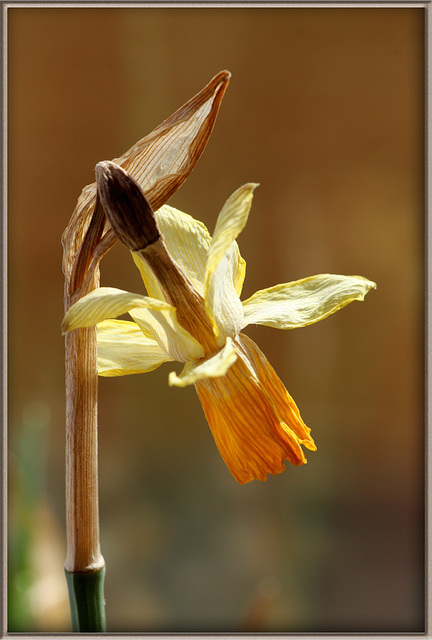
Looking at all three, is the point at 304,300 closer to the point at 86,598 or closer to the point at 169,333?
the point at 169,333

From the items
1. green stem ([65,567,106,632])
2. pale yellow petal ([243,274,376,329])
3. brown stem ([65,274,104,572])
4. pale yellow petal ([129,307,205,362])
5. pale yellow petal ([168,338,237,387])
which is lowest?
green stem ([65,567,106,632])

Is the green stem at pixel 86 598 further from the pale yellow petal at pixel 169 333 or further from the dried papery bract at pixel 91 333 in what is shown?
the pale yellow petal at pixel 169 333

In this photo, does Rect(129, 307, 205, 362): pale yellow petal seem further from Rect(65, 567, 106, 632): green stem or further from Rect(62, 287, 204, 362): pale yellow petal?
A: Rect(65, 567, 106, 632): green stem

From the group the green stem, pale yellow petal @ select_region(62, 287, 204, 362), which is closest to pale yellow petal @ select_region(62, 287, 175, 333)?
pale yellow petal @ select_region(62, 287, 204, 362)

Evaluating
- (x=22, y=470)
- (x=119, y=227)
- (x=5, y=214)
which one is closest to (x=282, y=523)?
(x=22, y=470)

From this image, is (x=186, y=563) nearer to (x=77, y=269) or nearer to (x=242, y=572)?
(x=242, y=572)
